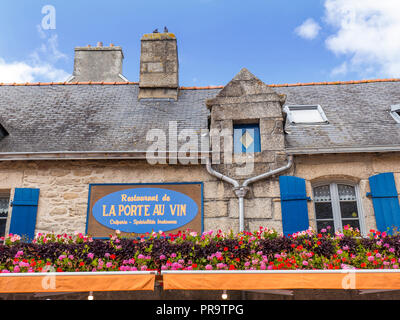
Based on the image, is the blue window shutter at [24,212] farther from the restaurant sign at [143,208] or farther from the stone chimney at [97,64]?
the stone chimney at [97,64]

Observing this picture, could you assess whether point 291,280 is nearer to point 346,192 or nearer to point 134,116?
point 346,192

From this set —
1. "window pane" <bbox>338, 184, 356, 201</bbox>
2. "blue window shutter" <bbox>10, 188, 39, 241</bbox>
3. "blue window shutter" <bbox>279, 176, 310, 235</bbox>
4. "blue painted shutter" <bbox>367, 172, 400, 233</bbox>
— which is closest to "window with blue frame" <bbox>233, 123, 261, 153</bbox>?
"blue window shutter" <bbox>279, 176, 310, 235</bbox>

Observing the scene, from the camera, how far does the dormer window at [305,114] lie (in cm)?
757

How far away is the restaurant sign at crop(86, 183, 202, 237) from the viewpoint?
6250 millimetres

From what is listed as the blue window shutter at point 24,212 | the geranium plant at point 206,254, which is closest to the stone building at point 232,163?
the blue window shutter at point 24,212

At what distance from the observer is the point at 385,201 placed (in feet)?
20.2

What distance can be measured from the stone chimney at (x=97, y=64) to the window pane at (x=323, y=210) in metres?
7.62

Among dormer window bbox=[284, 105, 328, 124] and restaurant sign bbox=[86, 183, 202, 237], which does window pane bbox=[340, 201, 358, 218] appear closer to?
dormer window bbox=[284, 105, 328, 124]

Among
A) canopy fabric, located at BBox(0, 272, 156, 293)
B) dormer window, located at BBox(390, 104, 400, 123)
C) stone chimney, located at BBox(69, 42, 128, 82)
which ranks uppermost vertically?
stone chimney, located at BBox(69, 42, 128, 82)

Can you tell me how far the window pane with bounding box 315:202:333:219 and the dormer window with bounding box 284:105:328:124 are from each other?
169 centimetres

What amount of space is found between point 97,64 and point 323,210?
826 cm

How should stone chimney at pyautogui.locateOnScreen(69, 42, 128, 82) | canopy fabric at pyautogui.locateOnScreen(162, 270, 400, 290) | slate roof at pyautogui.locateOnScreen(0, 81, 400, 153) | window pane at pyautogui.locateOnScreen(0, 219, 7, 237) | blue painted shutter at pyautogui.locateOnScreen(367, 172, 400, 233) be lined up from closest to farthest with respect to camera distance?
1. canopy fabric at pyautogui.locateOnScreen(162, 270, 400, 290)
2. blue painted shutter at pyautogui.locateOnScreen(367, 172, 400, 233)
3. window pane at pyautogui.locateOnScreen(0, 219, 7, 237)
4. slate roof at pyautogui.locateOnScreen(0, 81, 400, 153)
5. stone chimney at pyautogui.locateOnScreen(69, 42, 128, 82)

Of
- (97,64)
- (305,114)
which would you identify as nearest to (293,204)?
(305,114)
